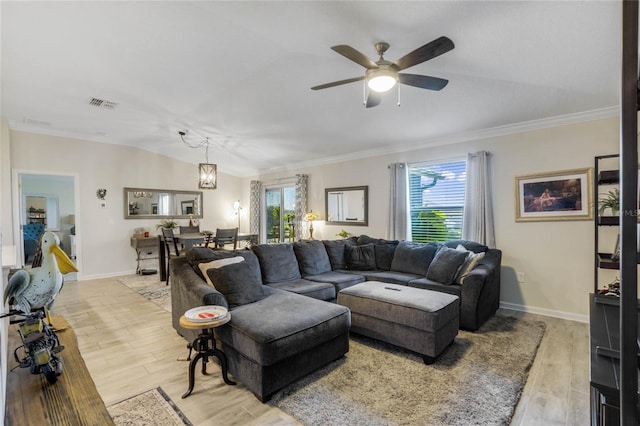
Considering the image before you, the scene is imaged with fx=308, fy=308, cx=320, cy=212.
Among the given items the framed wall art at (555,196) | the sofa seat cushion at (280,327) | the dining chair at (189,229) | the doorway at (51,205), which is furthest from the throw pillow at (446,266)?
the doorway at (51,205)

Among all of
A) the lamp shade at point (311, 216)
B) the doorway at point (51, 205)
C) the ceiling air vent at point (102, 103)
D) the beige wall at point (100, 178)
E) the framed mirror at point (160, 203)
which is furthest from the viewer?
the doorway at point (51, 205)

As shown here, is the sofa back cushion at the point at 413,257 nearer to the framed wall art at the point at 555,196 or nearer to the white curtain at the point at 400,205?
the white curtain at the point at 400,205

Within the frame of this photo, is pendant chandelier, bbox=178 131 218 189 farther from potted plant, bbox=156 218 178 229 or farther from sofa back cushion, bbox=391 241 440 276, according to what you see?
sofa back cushion, bbox=391 241 440 276

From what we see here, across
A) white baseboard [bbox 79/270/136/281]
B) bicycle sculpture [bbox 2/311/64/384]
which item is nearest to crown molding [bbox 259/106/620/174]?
bicycle sculpture [bbox 2/311/64/384]

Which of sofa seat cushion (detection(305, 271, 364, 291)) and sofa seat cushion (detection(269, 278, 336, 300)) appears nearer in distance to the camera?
sofa seat cushion (detection(269, 278, 336, 300))

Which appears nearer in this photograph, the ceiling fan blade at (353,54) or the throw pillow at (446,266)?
the ceiling fan blade at (353,54)

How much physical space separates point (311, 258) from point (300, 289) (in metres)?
0.82

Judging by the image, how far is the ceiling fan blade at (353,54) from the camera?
2066 millimetres

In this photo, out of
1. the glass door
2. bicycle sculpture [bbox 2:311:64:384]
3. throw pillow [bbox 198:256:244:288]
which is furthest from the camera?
the glass door

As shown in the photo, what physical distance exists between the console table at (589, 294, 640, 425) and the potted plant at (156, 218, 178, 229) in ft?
23.8

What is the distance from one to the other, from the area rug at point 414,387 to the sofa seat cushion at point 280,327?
304mm

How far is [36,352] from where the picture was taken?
117 cm

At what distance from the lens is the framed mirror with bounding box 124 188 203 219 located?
6.68 meters

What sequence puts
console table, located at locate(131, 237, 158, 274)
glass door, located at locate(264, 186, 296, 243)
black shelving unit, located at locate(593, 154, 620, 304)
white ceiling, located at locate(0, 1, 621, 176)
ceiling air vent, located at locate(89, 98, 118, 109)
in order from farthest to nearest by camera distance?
1. glass door, located at locate(264, 186, 296, 243)
2. console table, located at locate(131, 237, 158, 274)
3. ceiling air vent, located at locate(89, 98, 118, 109)
4. black shelving unit, located at locate(593, 154, 620, 304)
5. white ceiling, located at locate(0, 1, 621, 176)
